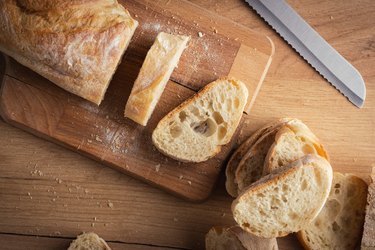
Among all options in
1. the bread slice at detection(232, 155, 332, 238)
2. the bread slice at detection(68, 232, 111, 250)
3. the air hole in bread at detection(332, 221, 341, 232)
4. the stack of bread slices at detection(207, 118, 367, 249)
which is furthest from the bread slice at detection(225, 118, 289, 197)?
the bread slice at detection(68, 232, 111, 250)

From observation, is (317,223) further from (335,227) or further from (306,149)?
(306,149)

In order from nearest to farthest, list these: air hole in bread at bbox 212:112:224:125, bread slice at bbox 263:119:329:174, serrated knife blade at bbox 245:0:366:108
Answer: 1. bread slice at bbox 263:119:329:174
2. air hole in bread at bbox 212:112:224:125
3. serrated knife blade at bbox 245:0:366:108

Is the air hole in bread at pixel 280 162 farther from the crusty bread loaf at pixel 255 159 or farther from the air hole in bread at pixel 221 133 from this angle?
the air hole in bread at pixel 221 133

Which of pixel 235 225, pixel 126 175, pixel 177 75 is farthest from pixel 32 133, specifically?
pixel 235 225

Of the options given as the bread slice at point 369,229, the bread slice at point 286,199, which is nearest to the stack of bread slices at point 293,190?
the bread slice at point 286,199

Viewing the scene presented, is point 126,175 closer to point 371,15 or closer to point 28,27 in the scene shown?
point 28,27

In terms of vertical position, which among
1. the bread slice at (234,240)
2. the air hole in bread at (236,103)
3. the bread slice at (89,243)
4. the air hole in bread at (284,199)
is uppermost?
the air hole in bread at (236,103)

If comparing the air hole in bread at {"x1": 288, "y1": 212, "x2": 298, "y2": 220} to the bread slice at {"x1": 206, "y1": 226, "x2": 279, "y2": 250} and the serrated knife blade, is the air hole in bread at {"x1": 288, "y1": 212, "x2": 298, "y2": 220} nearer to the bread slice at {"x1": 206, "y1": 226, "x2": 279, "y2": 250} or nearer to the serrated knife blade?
the bread slice at {"x1": 206, "y1": 226, "x2": 279, "y2": 250}
